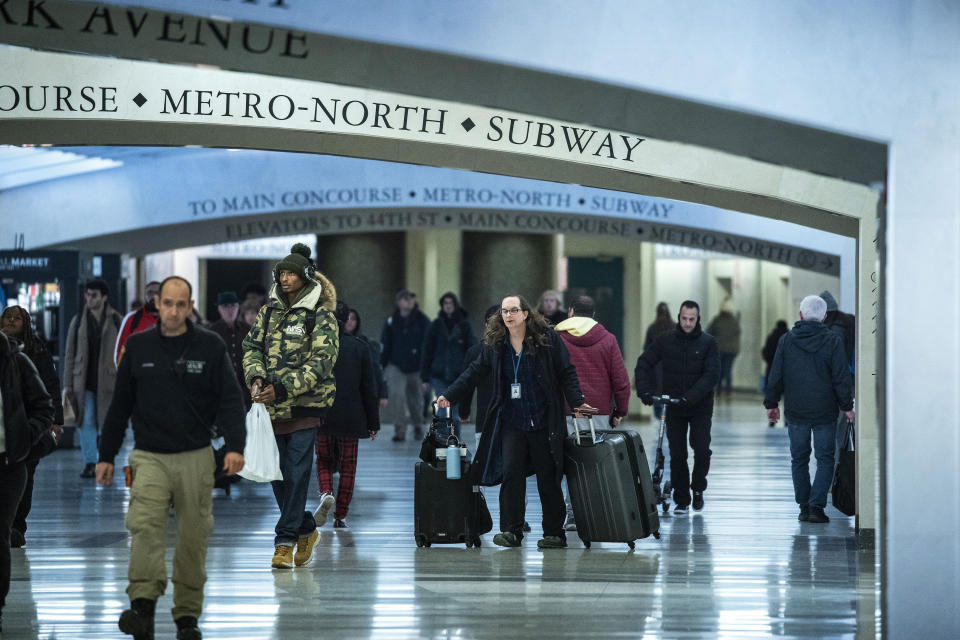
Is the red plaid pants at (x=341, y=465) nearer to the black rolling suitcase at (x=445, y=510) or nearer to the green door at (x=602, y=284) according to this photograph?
the black rolling suitcase at (x=445, y=510)

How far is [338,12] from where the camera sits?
520 cm

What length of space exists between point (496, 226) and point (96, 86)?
870 cm

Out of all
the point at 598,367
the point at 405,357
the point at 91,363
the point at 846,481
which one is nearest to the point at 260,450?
the point at 598,367

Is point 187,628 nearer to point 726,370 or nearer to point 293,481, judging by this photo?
point 293,481

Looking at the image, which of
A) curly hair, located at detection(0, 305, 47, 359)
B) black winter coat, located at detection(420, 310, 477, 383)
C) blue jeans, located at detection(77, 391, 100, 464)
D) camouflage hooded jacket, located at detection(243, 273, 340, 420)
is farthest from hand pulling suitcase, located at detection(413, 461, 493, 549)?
black winter coat, located at detection(420, 310, 477, 383)

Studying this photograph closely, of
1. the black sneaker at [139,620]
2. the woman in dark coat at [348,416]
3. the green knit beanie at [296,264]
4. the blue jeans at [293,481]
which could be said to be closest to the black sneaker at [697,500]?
the woman in dark coat at [348,416]

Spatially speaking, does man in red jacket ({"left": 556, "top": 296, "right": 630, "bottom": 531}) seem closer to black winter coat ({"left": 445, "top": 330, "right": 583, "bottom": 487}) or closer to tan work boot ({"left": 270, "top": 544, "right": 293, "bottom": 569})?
black winter coat ({"left": 445, "top": 330, "right": 583, "bottom": 487})

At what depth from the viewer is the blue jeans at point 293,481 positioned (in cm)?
786

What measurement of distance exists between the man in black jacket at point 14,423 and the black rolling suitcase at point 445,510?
9.68 ft

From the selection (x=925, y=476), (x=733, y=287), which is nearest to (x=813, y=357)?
(x=925, y=476)

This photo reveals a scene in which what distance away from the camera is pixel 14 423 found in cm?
629

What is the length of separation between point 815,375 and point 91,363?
6565 millimetres

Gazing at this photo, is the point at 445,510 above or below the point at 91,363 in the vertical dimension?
below

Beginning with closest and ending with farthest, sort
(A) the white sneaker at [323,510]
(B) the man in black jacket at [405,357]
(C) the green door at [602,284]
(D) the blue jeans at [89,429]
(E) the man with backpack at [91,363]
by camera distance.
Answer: (A) the white sneaker at [323,510], (E) the man with backpack at [91,363], (D) the blue jeans at [89,429], (B) the man in black jacket at [405,357], (C) the green door at [602,284]
